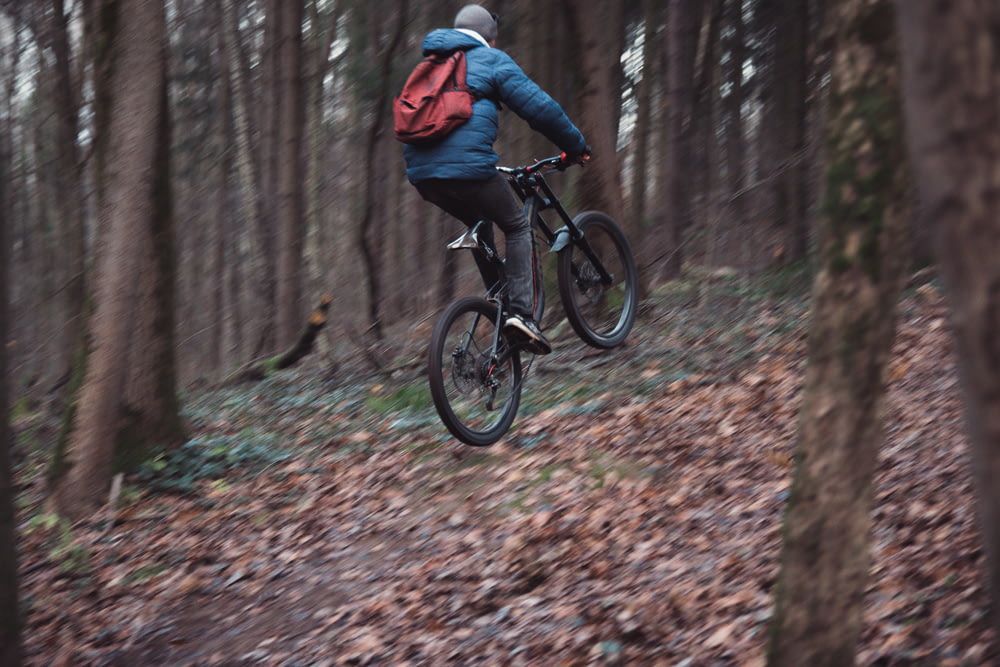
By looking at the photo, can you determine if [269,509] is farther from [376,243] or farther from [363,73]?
[363,73]

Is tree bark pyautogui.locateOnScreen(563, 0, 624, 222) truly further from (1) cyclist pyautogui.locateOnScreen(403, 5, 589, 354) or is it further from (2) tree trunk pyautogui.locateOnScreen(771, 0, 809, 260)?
(2) tree trunk pyautogui.locateOnScreen(771, 0, 809, 260)

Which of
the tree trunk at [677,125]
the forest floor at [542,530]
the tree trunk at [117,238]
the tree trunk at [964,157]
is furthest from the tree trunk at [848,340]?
the tree trunk at [677,125]

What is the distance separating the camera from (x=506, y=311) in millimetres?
6375

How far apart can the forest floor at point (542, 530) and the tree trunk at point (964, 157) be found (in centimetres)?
160

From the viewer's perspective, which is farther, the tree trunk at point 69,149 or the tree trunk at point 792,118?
the tree trunk at point 69,149

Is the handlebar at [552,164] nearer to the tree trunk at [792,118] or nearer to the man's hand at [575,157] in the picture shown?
the man's hand at [575,157]

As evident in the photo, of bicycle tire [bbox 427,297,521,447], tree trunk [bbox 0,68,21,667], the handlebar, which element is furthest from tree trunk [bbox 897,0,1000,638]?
the handlebar

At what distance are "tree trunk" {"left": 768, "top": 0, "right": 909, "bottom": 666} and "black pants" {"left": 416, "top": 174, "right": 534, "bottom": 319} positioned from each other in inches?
129

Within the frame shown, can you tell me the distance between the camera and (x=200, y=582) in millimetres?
6016

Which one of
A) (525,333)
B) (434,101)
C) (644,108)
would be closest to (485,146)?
(434,101)

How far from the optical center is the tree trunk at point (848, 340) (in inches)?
113

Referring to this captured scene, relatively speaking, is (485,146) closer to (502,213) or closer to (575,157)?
(502,213)

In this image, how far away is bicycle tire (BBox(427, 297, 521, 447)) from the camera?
5957 millimetres

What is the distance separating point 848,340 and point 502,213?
3.58m
